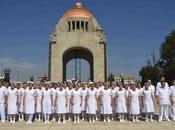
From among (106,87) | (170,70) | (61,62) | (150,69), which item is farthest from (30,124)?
(150,69)

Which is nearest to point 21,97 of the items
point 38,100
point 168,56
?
point 38,100

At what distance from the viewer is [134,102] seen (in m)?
17.4

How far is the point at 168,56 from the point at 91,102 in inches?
1294

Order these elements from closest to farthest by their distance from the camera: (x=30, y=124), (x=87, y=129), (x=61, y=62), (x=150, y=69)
→ (x=87, y=129) < (x=30, y=124) < (x=61, y=62) < (x=150, y=69)

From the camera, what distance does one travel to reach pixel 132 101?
17.4m

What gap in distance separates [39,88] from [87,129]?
13.5ft

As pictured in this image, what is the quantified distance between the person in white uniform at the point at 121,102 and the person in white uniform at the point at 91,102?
1.16m

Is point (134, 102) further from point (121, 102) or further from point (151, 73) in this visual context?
point (151, 73)

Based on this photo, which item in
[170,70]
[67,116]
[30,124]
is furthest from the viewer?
[170,70]

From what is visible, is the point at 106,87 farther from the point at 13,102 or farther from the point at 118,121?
the point at 13,102

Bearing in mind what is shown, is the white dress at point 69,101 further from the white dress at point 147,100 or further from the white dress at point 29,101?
the white dress at point 147,100

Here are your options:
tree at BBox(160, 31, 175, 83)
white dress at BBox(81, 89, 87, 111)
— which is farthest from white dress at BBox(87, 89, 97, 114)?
tree at BBox(160, 31, 175, 83)

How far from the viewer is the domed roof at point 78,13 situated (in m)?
41.9

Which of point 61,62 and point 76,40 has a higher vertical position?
point 76,40
